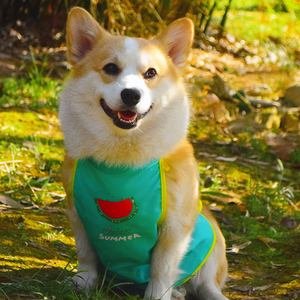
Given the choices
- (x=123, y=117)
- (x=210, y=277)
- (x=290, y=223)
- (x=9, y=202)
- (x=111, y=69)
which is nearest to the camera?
(x=123, y=117)

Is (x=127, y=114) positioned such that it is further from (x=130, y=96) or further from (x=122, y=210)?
(x=122, y=210)

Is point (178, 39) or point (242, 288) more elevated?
point (178, 39)

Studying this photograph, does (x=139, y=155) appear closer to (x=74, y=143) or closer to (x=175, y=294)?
(x=74, y=143)

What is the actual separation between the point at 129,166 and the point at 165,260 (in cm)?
62

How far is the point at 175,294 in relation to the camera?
8.99 ft

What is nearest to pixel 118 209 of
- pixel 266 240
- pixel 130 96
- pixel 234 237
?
pixel 130 96

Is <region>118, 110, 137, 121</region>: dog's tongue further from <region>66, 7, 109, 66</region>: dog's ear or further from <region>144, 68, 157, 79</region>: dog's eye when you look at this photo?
<region>66, 7, 109, 66</region>: dog's ear

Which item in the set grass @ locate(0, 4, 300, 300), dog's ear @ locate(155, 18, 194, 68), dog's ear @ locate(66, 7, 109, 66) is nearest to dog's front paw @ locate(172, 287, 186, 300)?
grass @ locate(0, 4, 300, 300)

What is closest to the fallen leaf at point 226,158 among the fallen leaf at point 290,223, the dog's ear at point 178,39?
the fallen leaf at point 290,223

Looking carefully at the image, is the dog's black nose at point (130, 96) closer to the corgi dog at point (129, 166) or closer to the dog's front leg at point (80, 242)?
the corgi dog at point (129, 166)

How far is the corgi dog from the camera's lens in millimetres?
2473

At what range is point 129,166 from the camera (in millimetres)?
2547

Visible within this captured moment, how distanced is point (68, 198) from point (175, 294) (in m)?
0.94

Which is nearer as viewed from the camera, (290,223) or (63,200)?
(63,200)
